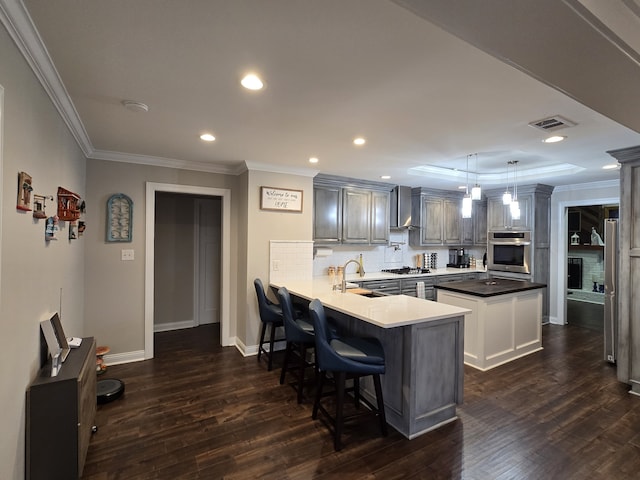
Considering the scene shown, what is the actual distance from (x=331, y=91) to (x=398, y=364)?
6.58 ft

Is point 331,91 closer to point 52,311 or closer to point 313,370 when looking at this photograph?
point 52,311

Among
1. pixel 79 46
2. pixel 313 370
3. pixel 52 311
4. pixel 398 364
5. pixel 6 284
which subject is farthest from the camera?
pixel 313 370

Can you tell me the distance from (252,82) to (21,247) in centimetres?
149

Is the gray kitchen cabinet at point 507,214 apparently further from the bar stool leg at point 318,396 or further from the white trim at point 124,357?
the white trim at point 124,357

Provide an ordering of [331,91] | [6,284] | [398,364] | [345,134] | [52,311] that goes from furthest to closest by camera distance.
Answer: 1. [345,134]
2. [398,364]
3. [52,311]
4. [331,91]
5. [6,284]

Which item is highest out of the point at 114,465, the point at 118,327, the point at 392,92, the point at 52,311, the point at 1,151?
the point at 392,92

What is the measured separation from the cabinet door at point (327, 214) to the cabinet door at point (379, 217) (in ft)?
2.11

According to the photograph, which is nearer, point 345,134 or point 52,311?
point 52,311

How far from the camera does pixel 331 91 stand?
1.95 m

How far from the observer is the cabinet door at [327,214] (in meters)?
4.48

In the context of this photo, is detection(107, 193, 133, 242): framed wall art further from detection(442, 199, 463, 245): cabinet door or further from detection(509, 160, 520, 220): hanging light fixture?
detection(442, 199, 463, 245): cabinet door

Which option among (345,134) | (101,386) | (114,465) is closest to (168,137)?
(345,134)

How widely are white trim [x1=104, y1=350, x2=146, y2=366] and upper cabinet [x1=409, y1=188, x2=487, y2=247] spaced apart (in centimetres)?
457

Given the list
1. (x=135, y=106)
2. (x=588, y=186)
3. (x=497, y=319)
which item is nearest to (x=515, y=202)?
(x=497, y=319)
